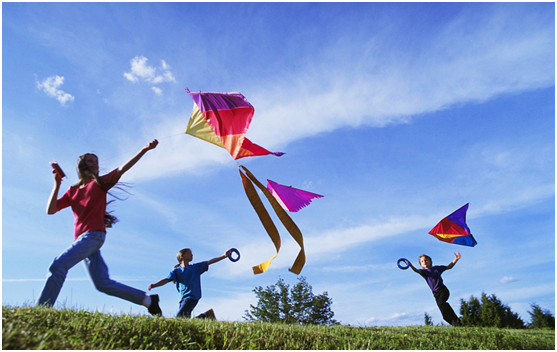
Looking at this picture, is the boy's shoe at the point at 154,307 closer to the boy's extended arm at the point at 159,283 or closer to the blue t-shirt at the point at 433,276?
the boy's extended arm at the point at 159,283

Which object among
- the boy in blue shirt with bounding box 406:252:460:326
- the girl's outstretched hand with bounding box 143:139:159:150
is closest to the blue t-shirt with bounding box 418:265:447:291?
the boy in blue shirt with bounding box 406:252:460:326

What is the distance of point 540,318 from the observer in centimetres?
1533

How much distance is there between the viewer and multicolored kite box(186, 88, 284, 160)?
24.5 feet

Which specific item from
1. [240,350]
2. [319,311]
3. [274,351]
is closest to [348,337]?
[274,351]

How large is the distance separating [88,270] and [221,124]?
12.7 feet

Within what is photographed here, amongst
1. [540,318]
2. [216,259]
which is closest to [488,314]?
[540,318]

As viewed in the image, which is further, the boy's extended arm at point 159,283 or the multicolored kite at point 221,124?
the multicolored kite at point 221,124

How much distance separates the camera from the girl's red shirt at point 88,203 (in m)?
4.69

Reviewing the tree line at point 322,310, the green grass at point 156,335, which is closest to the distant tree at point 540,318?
the tree line at point 322,310

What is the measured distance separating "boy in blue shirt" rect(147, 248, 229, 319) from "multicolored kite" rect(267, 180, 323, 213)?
2177 millimetres

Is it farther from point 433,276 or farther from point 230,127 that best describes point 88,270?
point 433,276

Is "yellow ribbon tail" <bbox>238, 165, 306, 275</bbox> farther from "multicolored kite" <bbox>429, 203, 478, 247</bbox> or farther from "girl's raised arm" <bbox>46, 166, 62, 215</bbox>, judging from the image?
"multicolored kite" <bbox>429, 203, 478, 247</bbox>

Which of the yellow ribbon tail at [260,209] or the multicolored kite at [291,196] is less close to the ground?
the multicolored kite at [291,196]

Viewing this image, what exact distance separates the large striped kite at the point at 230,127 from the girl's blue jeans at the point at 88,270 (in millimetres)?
3186
